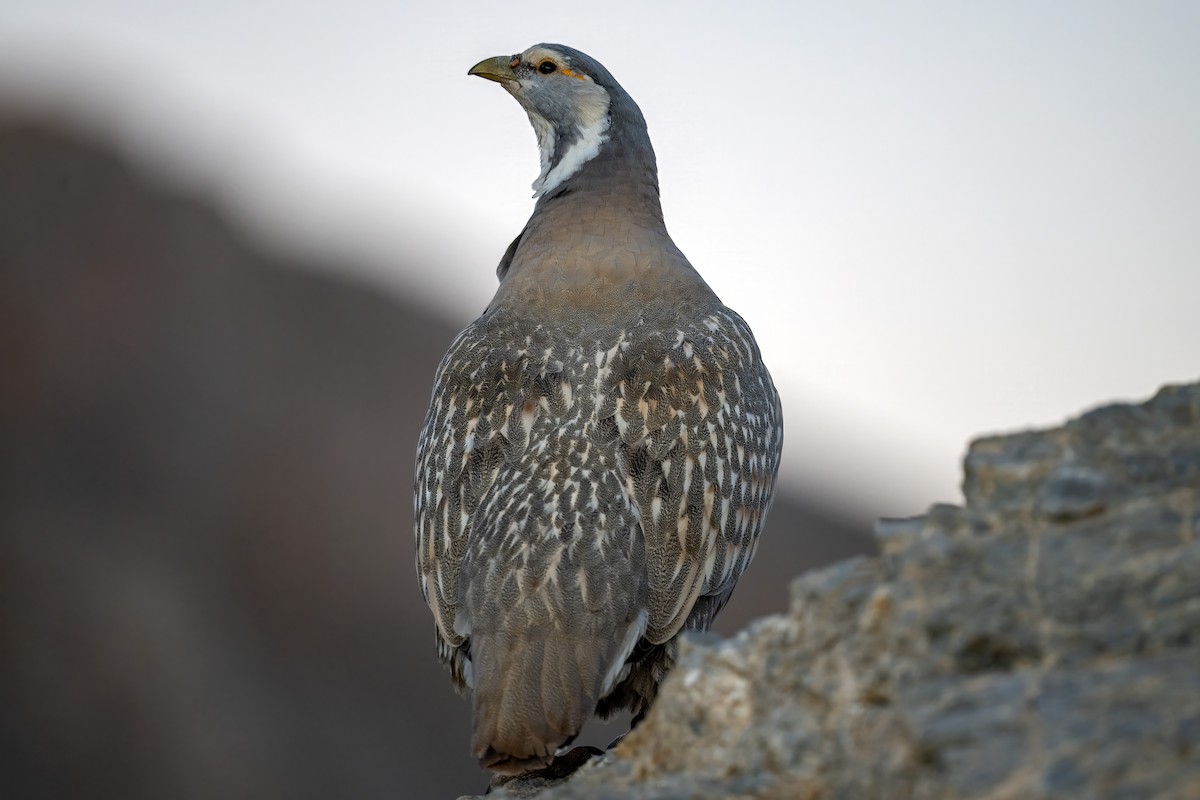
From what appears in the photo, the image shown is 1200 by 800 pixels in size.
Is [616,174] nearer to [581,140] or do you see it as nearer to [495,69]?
[581,140]

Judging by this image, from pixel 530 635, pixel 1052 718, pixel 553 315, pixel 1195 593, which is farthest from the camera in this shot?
pixel 553 315

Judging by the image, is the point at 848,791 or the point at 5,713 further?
the point at 5,713

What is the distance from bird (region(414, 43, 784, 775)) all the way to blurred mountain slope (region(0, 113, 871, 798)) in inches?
830

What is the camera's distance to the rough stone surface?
7.89 feet

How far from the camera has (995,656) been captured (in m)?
→ 2.82

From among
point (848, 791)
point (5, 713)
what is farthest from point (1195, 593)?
point (5, 713)

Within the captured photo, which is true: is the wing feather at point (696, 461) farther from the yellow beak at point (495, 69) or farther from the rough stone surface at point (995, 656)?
the yellow beak at point (495, 69)

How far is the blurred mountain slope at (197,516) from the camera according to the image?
25.8 m

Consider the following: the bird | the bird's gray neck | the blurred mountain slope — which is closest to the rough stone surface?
the bird

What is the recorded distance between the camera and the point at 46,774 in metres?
25.5

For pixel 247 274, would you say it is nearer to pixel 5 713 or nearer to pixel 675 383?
pixel 5 713

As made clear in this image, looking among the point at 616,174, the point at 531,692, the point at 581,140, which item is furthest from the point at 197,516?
the point at 531,692

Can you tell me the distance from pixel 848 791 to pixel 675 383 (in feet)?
11.6

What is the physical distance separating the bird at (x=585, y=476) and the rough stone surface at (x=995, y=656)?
1576 millimetres
